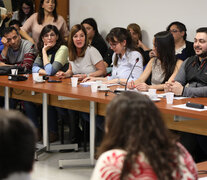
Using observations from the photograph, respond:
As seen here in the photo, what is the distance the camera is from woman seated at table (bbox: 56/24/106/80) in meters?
4.47

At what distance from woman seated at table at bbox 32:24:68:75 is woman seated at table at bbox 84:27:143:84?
2.31ft

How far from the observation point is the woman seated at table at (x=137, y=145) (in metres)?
1.22

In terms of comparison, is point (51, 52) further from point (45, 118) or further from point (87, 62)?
point (45, 118)

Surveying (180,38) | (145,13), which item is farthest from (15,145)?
(145,13)

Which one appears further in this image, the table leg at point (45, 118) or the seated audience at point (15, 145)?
the table leg at point (45, 118)

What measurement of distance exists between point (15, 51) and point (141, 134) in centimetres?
410

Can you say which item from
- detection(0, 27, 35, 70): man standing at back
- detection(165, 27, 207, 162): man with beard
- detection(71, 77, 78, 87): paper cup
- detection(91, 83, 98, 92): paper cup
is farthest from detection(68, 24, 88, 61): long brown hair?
detection(165, 27, 207, 162): man with beard

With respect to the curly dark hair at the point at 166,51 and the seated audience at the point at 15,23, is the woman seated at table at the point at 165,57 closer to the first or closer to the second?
the curly dark hair at the point at 166,51

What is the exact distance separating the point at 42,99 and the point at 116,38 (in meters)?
0.94

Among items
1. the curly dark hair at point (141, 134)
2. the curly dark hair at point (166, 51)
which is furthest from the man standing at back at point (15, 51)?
the curly dark hair at point (141, 134)

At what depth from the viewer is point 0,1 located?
19.7ft

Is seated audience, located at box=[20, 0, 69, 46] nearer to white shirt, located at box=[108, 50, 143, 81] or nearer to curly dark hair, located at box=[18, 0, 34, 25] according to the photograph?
curly dark hair, located at box=[18, 0, 34, 25]

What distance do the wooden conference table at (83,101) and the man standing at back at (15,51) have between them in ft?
2.21

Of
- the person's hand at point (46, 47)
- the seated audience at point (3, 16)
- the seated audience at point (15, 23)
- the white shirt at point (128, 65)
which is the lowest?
the white shirt at point (128, 65)
